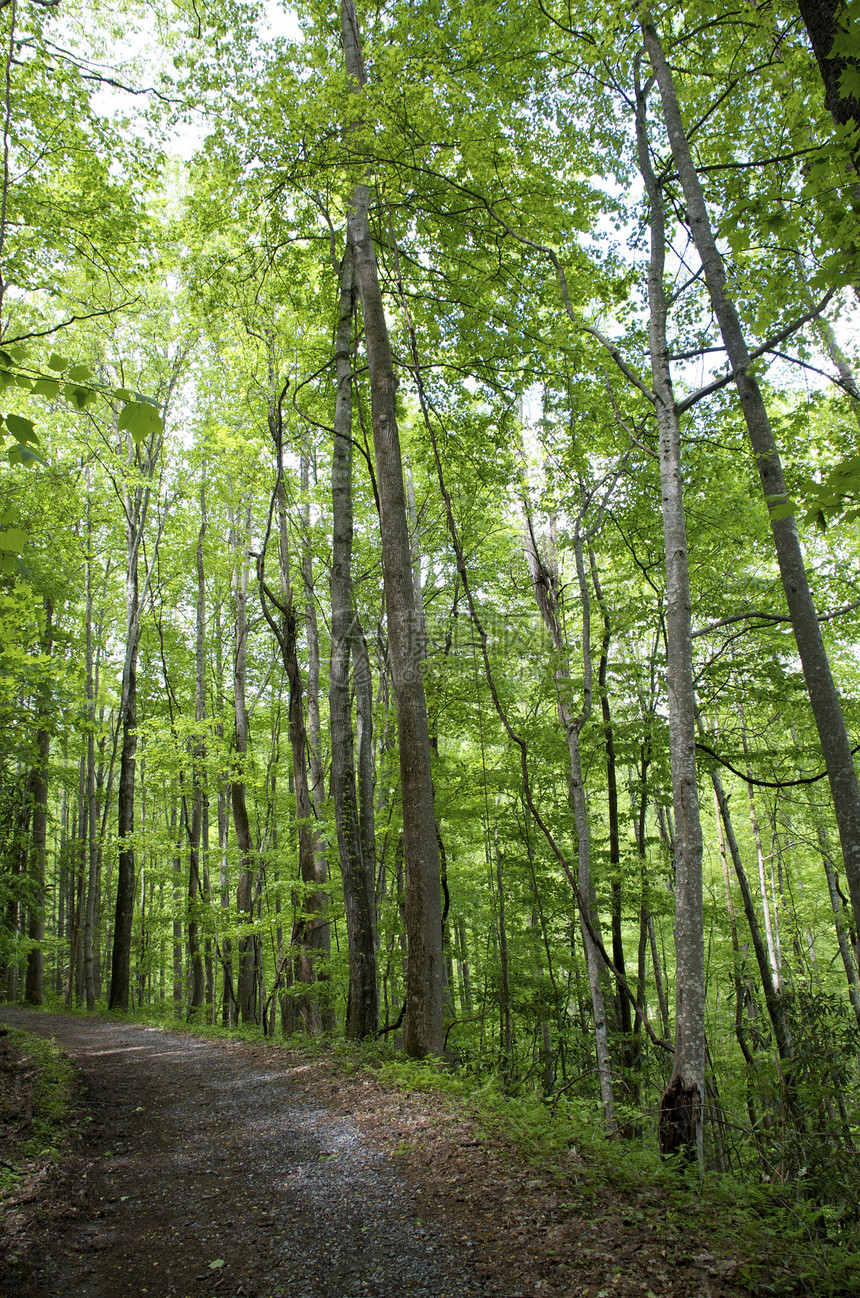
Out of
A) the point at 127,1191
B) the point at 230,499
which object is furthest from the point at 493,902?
the point at 230,499

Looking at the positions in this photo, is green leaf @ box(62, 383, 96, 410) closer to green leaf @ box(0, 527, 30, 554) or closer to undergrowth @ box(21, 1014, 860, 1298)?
green leaf @ box(0, 527, 30, 554)

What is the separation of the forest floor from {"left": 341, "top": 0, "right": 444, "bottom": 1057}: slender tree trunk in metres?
0.81

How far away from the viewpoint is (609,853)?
10969 millimetres

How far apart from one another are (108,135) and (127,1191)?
39.9 feet

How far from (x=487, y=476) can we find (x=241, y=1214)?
24.7ft

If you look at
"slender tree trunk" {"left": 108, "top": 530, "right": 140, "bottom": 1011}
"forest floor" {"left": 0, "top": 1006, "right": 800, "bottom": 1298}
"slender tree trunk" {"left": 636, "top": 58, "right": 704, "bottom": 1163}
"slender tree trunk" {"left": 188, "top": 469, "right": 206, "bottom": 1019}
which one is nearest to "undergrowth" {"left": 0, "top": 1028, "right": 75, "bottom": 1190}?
"forest floor" {"left": 0, "top": 1006, "right": 800, "bottom": 1298}

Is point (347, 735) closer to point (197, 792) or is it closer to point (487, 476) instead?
point (487, 476)

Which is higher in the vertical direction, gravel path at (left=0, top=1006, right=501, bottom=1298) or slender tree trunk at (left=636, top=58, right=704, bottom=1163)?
slender tree trunk at (left=636, top=58, right=704, bottom=1163)

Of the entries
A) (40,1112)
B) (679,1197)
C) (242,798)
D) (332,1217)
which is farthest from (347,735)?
(242,798)

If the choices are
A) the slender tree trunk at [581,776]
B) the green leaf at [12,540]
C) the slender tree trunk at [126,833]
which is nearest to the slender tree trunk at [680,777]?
the slender tree trunk at [581,776]

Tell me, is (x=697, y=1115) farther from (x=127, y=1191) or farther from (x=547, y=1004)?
(x=547, y=1004)

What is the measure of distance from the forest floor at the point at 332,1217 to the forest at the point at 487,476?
104cm

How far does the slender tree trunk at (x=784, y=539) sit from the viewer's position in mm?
4277

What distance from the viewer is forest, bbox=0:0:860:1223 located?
4.74m
